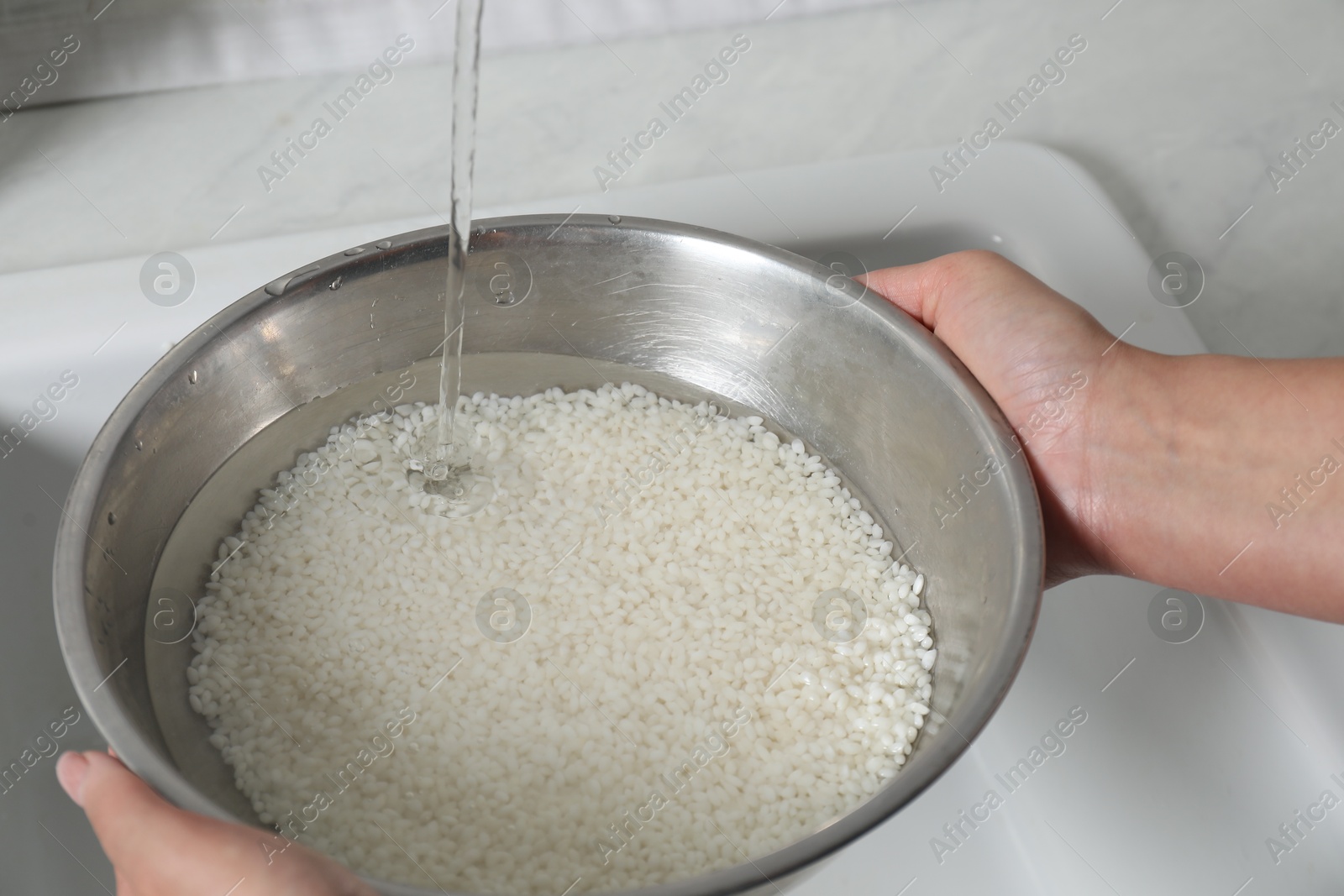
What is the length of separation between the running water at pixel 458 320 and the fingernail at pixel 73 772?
371 mm

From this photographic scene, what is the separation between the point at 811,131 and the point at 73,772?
1052mm

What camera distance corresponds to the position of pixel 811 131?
4.31 feet

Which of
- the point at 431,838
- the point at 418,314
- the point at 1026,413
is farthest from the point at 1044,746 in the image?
the point at 418,314

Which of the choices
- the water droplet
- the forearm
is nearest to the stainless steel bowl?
the water droplet

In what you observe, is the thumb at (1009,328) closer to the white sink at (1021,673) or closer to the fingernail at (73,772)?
the white sink at (1021,673)

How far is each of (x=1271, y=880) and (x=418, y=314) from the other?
825 mm

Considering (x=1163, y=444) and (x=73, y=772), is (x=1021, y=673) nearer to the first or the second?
(x=1163, y=444)

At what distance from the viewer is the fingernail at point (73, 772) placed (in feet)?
1.93

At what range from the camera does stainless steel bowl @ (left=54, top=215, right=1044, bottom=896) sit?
0.70m

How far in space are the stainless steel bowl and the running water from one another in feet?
0.13

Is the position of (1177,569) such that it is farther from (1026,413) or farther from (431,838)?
(431,838)

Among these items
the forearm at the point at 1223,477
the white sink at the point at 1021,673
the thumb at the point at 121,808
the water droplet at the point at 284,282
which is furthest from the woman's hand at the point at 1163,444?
the thumb at the point at 121,808

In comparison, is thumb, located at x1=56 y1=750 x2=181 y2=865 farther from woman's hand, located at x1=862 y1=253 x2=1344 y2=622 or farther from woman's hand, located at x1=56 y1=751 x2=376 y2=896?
woman's hand, located at x1=862 y1=253 x2=1344 y2=622

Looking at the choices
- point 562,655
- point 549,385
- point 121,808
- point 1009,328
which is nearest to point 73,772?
point 121,808
